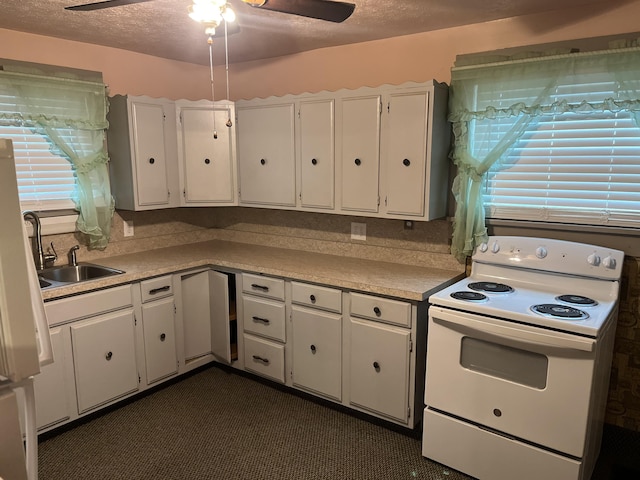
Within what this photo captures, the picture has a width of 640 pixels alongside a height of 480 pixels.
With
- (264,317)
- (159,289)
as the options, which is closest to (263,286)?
(264,317)

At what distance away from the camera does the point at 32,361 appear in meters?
1.28

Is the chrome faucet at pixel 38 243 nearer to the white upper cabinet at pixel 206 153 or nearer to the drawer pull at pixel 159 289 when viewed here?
the drawer pull at pixel 159 289

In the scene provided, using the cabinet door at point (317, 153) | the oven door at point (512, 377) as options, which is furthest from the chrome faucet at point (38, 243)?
the oven door at point (512, 377)

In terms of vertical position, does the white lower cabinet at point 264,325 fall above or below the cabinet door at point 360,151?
below

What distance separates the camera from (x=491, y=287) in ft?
8.40

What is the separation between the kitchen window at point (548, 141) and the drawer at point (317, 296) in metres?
0.80

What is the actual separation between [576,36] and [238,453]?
288 centimetres

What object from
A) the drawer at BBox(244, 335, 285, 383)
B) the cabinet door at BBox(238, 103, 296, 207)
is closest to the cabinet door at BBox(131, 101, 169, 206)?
the cabinet door at BBox(238, 103, 296, 207)

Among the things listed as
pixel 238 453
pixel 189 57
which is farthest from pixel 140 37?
pixel 238 453

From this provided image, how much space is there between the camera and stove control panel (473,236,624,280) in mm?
2389

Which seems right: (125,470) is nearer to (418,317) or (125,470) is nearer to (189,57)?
(418,317)

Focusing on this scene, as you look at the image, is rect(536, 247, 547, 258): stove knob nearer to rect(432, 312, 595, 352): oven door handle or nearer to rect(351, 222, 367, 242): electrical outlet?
rect(432, 312, 595, 352): oven door handle

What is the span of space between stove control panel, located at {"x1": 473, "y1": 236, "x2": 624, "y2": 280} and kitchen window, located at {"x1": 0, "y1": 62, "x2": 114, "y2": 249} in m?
2.56

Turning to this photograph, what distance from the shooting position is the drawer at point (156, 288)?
3.05 m
